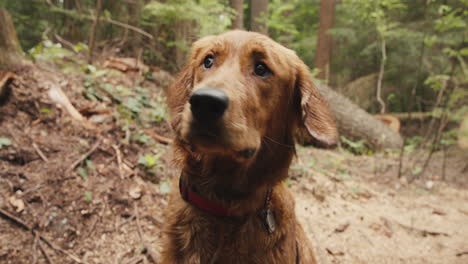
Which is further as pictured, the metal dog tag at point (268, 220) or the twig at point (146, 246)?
the twig at point (146, 246)

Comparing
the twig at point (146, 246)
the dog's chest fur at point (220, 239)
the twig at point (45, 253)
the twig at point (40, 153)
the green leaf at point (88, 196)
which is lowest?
the twig at point (146, 246)

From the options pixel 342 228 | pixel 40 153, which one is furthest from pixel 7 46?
pixel 342 228

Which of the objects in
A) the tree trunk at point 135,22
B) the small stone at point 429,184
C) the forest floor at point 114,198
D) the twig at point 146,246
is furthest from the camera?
the tree trunk at point 135,22

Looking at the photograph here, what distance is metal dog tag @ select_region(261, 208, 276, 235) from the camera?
6.06 feet

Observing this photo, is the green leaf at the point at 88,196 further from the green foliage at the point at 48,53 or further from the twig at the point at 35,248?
the green foliage at the point at 48,53

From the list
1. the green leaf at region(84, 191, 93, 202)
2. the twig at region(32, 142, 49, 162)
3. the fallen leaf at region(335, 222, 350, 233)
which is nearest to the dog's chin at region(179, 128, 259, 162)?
the green leaf at region(84, 191, 93, 202)

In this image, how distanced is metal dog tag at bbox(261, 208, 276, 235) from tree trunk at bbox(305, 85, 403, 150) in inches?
232

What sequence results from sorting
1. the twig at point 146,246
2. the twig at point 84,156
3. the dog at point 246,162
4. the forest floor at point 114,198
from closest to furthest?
the dog at point 246,162, the forest floor at point 114,198, the twig at point 146,246, the twig at point 84,156

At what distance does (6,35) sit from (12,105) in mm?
920

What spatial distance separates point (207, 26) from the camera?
5.00 meters

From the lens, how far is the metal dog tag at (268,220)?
1.85 meters

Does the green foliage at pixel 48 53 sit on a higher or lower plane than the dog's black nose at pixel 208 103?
higher

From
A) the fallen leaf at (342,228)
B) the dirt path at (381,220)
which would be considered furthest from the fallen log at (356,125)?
the fallen leaf at (342,228)

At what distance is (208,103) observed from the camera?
140cm
